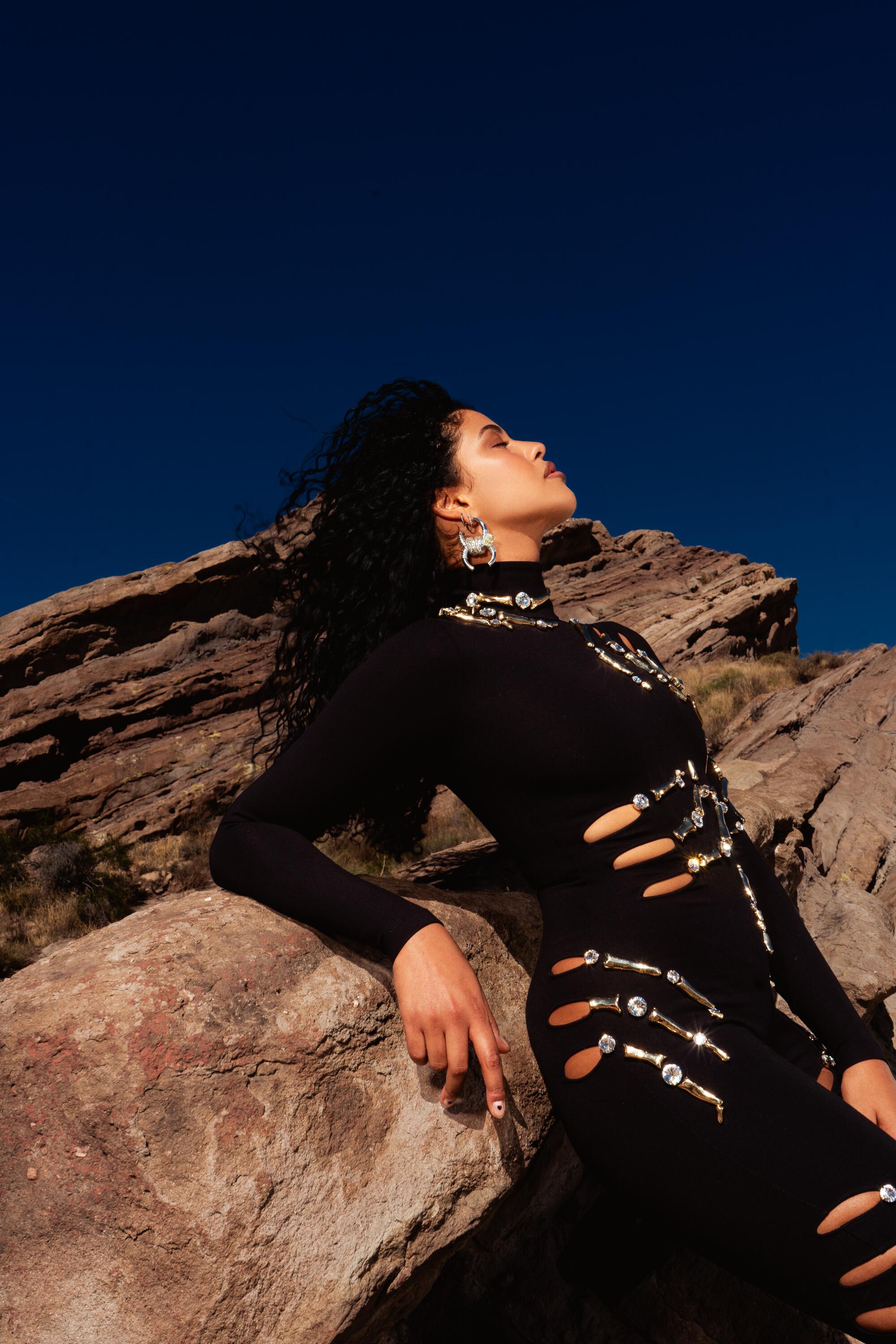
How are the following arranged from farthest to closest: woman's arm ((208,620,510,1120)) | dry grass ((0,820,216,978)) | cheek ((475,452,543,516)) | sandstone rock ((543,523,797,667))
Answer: sandstone rock ((543,523,797,667)) < dry grass ((0,820,216,978)) < cheek ((475,452,543,516)) < woman's arm ((208,620,510,1120))

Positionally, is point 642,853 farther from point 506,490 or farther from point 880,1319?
point 506,490

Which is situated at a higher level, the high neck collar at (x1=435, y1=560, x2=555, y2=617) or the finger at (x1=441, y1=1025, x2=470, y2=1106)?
the high neck collar at (x1=435, y1=560, x2=555, y2=617)

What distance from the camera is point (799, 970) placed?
2396 mm

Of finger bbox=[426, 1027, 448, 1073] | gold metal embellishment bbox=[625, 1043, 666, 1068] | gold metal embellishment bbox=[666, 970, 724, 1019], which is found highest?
finger bbox=[426, 1027, 448, 1073]

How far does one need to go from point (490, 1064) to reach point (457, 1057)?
0.25 feet

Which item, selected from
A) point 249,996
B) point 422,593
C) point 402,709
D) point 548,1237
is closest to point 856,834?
point 548,1237

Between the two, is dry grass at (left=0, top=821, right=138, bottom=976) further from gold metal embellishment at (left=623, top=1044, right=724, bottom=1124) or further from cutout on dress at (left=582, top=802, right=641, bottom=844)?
gold metal embellishment at (left=623, top=1044, right=724, bottom=1124)

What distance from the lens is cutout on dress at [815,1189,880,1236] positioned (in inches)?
64.6

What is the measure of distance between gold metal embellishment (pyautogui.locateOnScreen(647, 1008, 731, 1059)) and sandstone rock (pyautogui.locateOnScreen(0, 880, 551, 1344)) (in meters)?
0.47

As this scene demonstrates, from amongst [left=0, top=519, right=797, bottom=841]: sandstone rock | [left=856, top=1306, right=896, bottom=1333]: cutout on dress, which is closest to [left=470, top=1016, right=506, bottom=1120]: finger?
[left=856, top=1306, right=896, bottom=1333]: cutout on dress

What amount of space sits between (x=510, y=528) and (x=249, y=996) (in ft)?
5.46

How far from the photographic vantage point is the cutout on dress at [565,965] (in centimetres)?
197

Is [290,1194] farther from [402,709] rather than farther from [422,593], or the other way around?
[422,593]

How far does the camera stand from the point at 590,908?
2.06 meters
